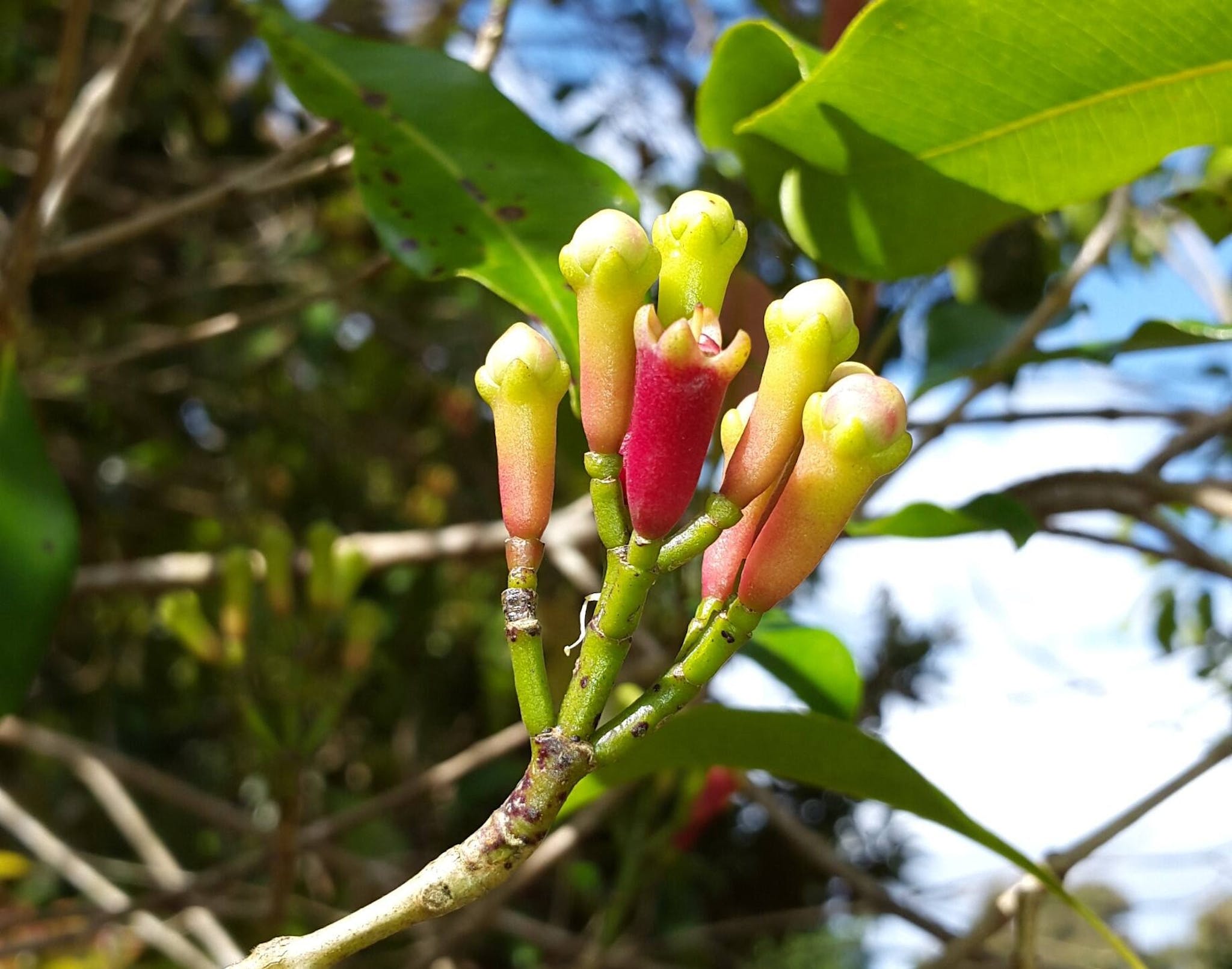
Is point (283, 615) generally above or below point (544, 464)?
above

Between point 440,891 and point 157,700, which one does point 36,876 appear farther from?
point 440,891

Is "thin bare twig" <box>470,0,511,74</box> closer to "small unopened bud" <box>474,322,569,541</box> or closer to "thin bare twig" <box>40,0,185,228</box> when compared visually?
"thin bare twig" <box>40,0,185,228</box>

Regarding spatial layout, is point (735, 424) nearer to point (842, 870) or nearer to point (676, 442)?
point (676, 442)

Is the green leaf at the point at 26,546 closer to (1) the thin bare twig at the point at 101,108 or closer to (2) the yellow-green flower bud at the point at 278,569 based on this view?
(1) the thin bare twig at the point at 101,108

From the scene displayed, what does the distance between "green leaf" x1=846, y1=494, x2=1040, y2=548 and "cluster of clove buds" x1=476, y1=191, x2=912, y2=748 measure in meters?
0.38

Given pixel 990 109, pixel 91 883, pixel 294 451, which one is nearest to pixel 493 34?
pixel 990 109

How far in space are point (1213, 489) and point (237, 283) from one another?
7.57 feet

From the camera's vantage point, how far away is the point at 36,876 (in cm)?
292

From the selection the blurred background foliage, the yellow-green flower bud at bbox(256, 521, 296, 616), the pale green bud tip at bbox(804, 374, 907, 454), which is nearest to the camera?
the pale green bud tip at bbox(804, 374, 907, 454)

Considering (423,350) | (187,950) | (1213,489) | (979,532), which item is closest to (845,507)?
(979,532)

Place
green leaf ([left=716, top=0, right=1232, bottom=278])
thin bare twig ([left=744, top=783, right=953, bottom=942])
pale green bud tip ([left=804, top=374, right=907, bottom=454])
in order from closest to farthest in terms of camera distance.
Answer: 1. pale green bud tip ([left=804, top=374, right=907, bottom=454])
2. green leaf ([left=716, top=0, right=1232, bottom=278])
3. thin bare twig ([left=744, top=783, right=953, bottom=942])

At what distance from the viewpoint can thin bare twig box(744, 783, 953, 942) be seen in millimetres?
1434

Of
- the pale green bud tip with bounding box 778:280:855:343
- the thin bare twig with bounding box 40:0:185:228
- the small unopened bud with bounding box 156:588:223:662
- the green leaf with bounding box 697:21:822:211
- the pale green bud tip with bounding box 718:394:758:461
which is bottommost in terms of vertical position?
the pale green bud tip with bounding box 718:394:758:461

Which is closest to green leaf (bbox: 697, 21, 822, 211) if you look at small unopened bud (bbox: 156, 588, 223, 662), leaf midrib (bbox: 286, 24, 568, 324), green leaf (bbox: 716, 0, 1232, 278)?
A: green leaf (bbox: 716, 0, 1232, 278)
